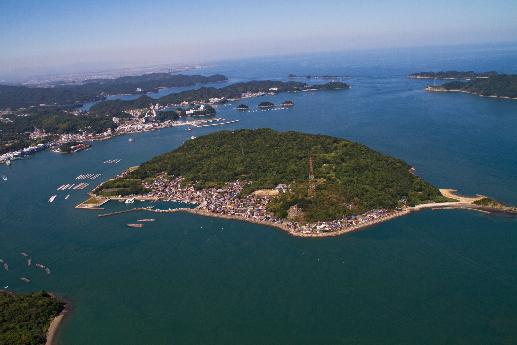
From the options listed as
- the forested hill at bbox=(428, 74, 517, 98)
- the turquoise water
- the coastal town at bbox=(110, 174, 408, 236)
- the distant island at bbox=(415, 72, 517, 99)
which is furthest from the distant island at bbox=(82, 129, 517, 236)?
the forested hill at bbox=(428, 74, 517, 98)

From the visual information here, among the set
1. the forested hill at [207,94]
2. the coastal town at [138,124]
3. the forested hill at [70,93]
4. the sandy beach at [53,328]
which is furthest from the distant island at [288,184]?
the forested hill at [70,93]

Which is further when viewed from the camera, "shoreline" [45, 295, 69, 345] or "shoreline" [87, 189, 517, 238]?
"shoreline" [87, 189, 517, 238]

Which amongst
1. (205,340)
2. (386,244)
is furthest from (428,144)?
(205,340)

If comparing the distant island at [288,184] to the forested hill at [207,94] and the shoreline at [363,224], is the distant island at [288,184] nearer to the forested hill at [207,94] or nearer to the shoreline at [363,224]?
the shoreline at [363,224]

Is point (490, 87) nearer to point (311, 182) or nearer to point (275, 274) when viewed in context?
point (311, 182)

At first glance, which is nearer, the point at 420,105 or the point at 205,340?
the point at 205,340

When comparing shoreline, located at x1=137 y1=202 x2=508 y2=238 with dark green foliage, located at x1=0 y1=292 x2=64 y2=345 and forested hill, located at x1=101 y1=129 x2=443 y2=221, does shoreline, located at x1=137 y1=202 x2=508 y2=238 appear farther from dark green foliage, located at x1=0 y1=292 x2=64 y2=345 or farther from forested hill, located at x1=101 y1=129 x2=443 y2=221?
dark green foliage, located at x1=0 y1=292 x2=64 y2=345

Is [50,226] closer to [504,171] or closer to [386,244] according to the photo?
[386,244]
